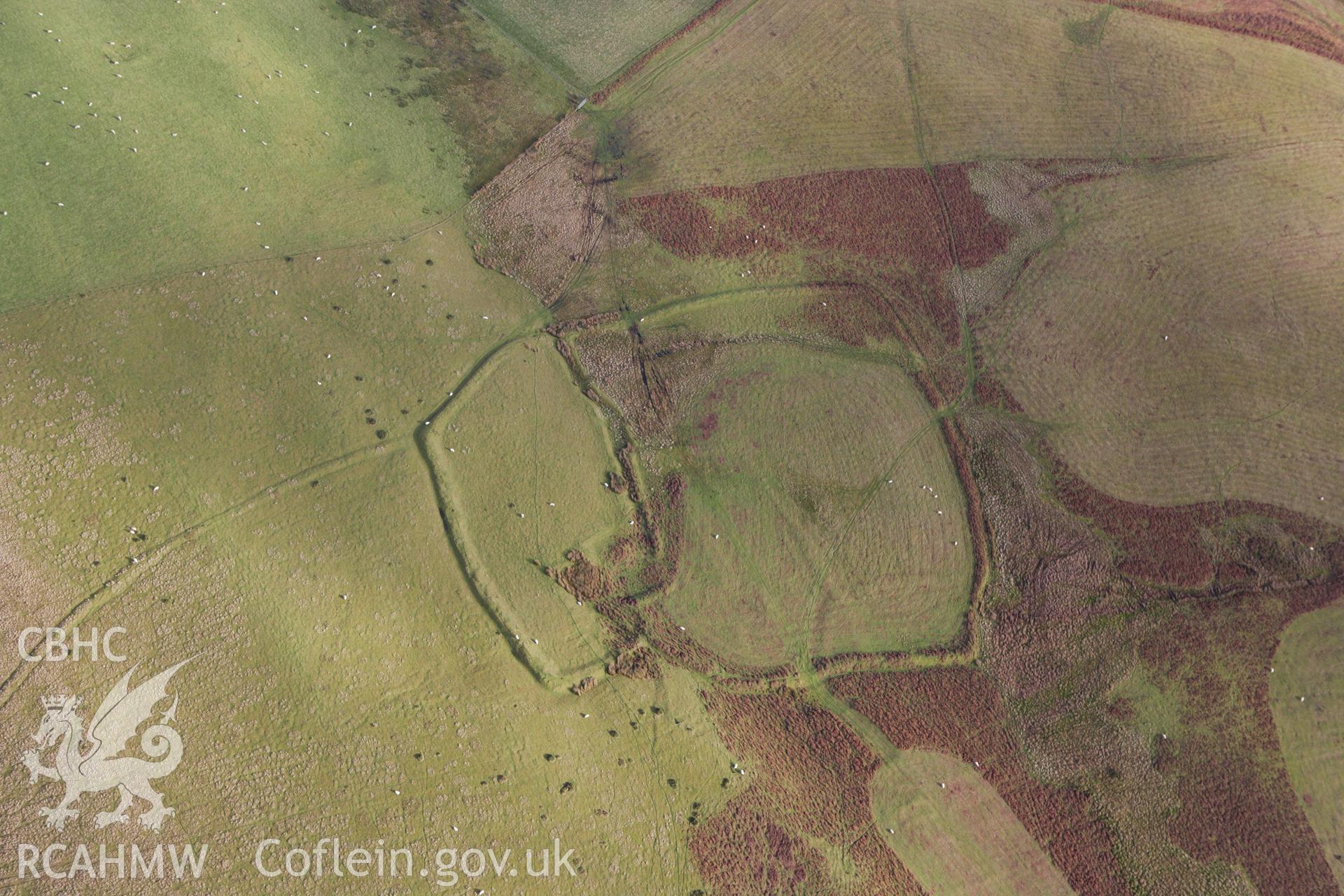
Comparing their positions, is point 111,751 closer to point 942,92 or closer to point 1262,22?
point 942,92

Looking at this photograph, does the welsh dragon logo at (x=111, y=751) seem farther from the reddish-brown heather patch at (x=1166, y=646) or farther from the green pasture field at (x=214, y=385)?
the reddish-brown heather patch at (x=1166, y=646)

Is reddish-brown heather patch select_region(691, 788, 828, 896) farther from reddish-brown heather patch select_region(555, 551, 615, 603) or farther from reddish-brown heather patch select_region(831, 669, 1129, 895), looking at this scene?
reddish-brown heather patch select_region(555, 551, 615, 603)

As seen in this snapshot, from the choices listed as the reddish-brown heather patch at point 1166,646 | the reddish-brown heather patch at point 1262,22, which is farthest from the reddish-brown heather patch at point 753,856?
the reddish-brown heather patch at point 1262,22

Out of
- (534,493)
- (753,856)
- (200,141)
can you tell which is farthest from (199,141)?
(753,856)

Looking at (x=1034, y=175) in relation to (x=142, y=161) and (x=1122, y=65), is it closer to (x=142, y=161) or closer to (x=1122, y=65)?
(x=1122, y=65)

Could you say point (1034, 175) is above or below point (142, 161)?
below

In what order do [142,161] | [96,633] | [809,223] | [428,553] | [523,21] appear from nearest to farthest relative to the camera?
1. [96,633]
2. [428,553]
3. [142,161]
4. [809,223]
5. [523,21]

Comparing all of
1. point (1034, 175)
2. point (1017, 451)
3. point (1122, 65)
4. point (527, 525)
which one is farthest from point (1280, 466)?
point (527, 525)

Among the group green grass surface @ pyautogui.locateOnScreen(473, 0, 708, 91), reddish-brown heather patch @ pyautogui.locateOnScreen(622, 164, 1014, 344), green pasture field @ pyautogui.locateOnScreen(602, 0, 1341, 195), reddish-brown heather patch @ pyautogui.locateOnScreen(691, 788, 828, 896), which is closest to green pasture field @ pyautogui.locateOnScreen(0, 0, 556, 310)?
green grass surface @ pyautogui.locateOnScreen(473, 0, 708, 91)
